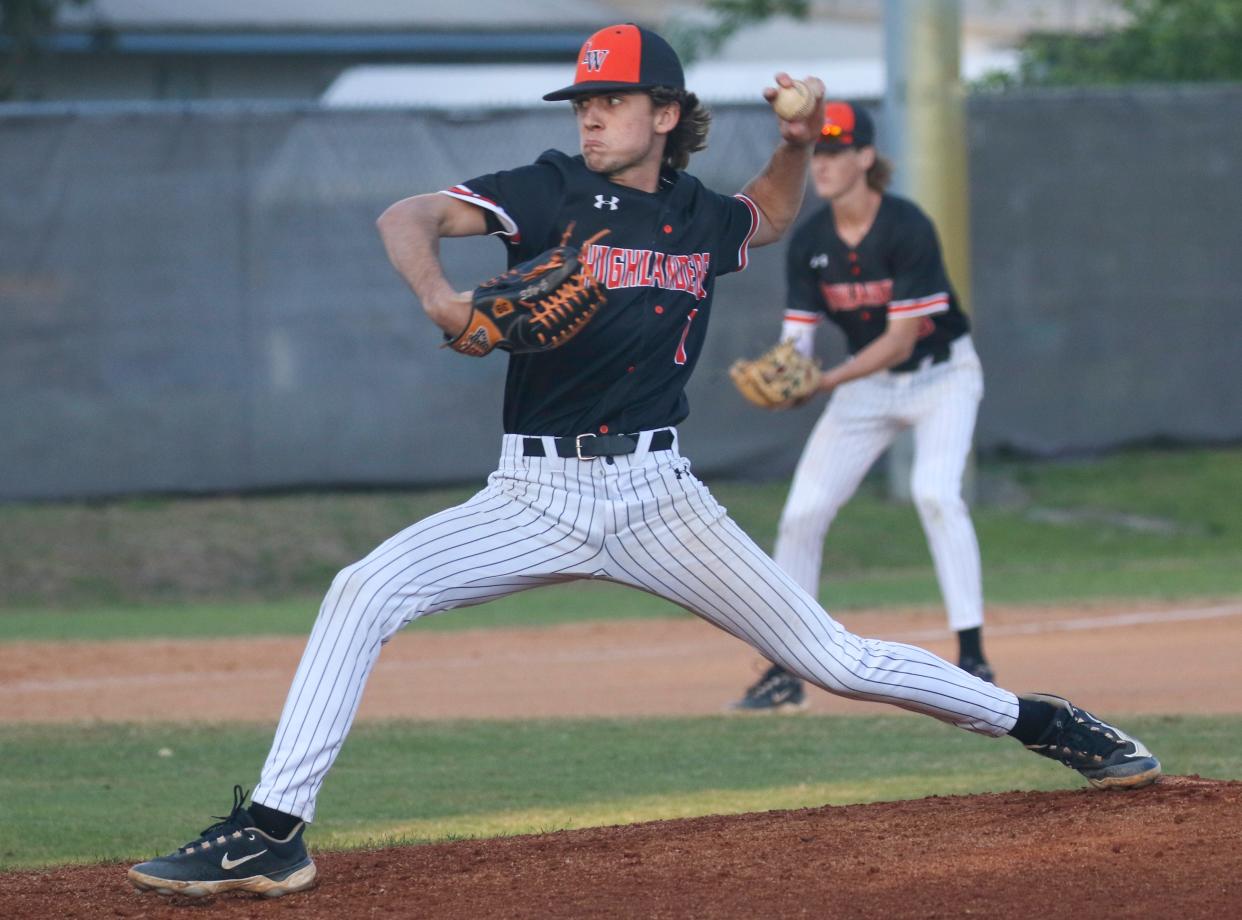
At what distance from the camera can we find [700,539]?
408cm

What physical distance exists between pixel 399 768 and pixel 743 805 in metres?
1.32

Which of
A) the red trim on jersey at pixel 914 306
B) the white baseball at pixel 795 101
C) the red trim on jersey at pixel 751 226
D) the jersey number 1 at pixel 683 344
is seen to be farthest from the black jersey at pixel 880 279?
the jersey number 1 at pixel 683 344

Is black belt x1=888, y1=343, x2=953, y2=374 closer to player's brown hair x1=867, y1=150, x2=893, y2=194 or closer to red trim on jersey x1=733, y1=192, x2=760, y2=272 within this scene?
player's brown hair x1=867, y1=150, x2=893, y2=194

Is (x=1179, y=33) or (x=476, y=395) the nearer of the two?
(x=476, y=395)

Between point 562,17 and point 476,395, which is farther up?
point 562,17

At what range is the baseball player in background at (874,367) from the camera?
6.82m

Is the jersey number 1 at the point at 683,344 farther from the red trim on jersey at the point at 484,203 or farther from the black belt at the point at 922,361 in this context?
the black belt at the point at 922,361

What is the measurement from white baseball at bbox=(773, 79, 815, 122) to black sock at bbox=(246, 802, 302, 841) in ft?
6.37

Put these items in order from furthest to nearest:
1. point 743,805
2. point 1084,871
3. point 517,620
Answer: point 517,620, point 743,805, point 1084,871

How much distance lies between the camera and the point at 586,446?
397cm

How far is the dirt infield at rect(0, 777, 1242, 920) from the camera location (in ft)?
11.8

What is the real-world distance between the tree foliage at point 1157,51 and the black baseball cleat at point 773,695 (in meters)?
10.8

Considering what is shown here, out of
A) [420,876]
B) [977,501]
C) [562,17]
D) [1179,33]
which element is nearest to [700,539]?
[420,876]

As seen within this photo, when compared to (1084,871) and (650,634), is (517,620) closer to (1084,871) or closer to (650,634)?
(650,634)
